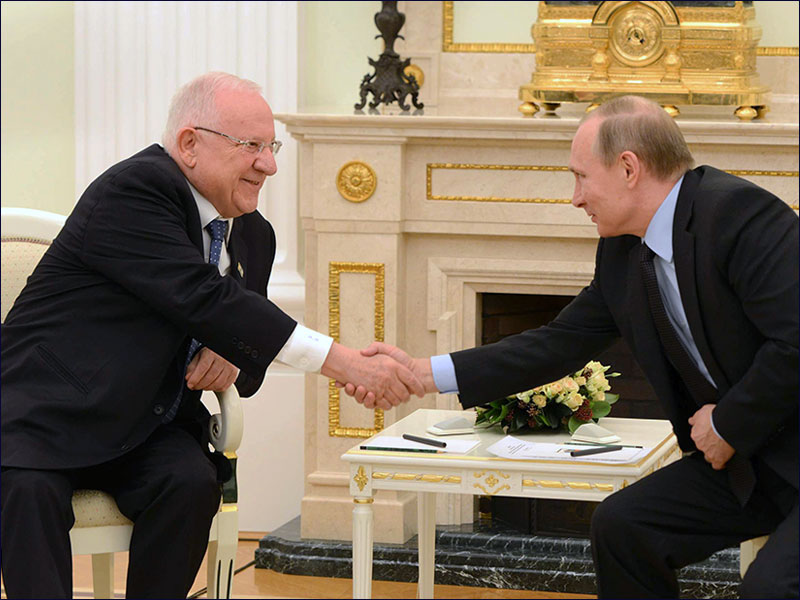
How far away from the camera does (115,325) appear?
2.88 meters

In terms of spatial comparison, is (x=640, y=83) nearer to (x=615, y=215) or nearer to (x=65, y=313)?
(x=615, y=215)

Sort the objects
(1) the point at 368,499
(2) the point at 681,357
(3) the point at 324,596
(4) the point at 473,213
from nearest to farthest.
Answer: (2) the point at 681,357 → (1) the point at 368,499 → (3) the point at 324,596 → (4) the point at 473,213

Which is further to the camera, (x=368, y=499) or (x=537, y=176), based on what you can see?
(x=537, y=176)

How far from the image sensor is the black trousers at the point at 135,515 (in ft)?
8.91

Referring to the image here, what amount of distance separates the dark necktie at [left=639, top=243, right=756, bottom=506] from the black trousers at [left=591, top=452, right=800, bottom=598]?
45 mm

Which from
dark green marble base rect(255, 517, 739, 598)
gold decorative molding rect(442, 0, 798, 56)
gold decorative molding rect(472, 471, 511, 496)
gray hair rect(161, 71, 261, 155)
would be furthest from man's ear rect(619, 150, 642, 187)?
gold decorative molding rect(442, 0, 798, 56)

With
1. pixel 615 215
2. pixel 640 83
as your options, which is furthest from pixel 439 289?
pixel 615 215

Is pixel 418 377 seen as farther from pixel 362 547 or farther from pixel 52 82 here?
pixel 52 82

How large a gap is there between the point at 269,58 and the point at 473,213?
1.10m

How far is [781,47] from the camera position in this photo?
15.4ft

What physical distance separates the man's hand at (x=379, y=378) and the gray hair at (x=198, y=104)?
0.65 m

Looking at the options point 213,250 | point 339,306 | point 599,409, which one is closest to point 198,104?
Answer: point 213,250

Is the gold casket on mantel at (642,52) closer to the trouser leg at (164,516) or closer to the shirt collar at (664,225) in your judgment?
the shirt collar at (664,225)

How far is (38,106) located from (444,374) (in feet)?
9.03
